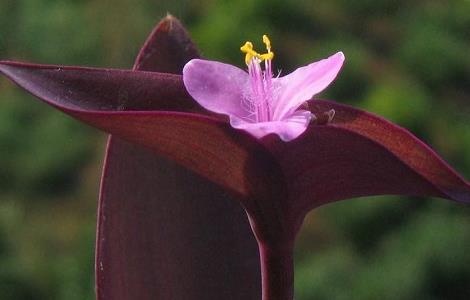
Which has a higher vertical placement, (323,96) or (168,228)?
(323,96)

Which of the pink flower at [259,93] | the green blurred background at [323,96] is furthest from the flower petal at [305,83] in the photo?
the green blurred background at [323,96]

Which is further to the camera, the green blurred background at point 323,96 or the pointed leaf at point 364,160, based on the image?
the green blurred background at point 323,96

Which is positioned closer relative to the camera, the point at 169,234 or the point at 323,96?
the point at 169,234

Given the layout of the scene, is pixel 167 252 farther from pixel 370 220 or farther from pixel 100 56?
pixel 100 56

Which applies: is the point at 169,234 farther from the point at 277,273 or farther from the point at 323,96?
the point at 323,96

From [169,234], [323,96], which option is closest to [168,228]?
[169,234]

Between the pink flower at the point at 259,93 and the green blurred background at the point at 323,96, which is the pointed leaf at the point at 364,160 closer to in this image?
the pink flower at the point at 259,93

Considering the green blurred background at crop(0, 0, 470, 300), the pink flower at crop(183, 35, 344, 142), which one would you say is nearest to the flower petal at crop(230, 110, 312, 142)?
the pink flower at crop(183, 35, 344, 142)
